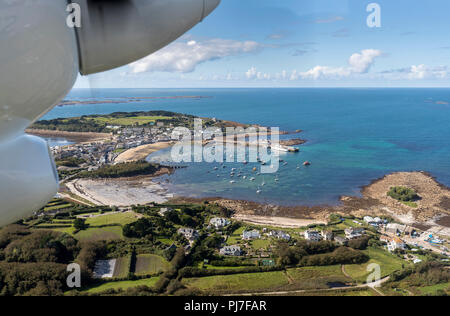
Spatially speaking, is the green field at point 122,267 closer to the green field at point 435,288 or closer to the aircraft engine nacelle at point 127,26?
the green field at point 435,288

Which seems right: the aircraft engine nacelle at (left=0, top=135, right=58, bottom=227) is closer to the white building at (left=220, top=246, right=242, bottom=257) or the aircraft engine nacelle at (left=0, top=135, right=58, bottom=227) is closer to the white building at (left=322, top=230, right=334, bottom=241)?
the white building at (left=220, top=246, right=242, bottom=257)

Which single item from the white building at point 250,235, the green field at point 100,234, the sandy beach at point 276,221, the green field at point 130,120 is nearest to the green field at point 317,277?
the white building at point 250,235

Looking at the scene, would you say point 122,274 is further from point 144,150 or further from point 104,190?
point 144,150

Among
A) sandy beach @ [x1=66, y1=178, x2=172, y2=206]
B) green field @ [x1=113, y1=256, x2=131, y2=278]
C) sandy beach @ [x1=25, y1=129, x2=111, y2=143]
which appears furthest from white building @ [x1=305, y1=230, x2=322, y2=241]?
sandy beach @ [x1=25, y1=129, x2=111, y2=143]

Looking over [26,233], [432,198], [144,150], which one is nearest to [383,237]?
[432,198]
